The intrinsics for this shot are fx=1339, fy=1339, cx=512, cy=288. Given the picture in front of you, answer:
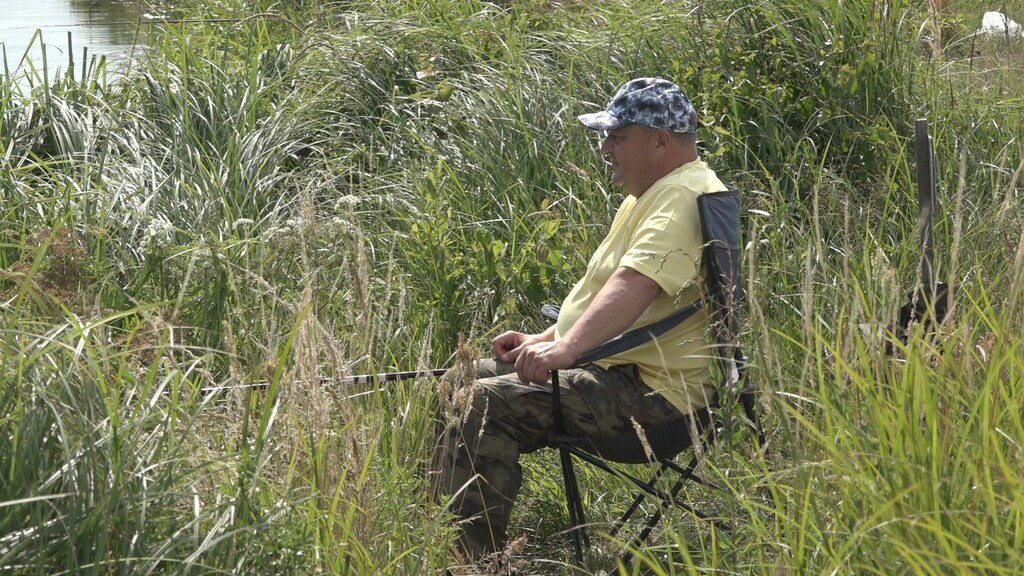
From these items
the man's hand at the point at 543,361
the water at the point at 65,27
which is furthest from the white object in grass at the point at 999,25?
the water at the point at 65,27

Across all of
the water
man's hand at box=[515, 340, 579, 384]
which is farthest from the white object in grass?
the water

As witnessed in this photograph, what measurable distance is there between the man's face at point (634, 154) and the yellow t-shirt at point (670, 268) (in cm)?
8

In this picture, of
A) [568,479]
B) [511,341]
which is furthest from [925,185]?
[511,341]

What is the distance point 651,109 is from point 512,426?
942mm

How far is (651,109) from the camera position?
3.64 meters

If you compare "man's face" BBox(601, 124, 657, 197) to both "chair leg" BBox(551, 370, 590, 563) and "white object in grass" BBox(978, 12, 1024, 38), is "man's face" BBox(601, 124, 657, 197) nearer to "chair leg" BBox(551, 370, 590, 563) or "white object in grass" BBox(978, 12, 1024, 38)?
"chair leg" BBox(551, 370, 590, 563)

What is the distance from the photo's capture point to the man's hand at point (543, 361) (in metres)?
3.36

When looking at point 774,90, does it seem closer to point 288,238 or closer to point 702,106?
point 702,106

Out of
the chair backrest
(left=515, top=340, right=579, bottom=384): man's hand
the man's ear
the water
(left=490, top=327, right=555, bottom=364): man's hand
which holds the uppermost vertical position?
the man's ear

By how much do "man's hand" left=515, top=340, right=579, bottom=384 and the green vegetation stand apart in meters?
0.26

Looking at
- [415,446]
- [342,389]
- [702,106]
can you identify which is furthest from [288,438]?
[702,106]

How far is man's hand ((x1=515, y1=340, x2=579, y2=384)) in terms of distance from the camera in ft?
11.0

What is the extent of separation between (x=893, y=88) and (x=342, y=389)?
3648mm

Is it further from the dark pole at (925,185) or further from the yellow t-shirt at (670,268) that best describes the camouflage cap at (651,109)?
the dark pole at (925,185)
